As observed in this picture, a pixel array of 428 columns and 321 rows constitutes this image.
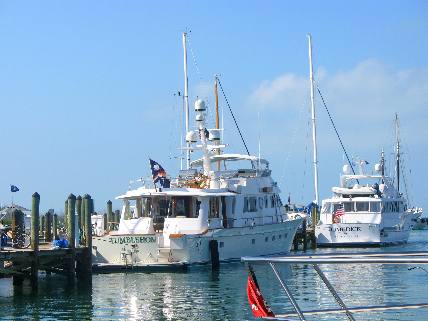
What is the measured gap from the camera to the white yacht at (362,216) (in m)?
49.9

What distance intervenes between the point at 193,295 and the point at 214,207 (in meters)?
9.92

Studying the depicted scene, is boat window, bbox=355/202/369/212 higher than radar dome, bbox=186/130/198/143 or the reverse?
the reverse

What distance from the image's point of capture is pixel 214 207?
3512 cm

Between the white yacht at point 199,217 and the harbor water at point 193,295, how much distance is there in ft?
3.67

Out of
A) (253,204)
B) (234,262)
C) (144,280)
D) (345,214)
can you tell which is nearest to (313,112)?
(345,214)

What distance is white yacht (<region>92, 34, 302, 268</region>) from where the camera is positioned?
107 ft

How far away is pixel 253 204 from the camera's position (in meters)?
37.6

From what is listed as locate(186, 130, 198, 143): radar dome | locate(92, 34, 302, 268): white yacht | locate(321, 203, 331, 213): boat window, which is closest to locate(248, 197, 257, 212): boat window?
locate(92, 34, 302, 268): white yacht

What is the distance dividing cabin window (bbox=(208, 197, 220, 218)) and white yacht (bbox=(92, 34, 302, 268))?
41 mm

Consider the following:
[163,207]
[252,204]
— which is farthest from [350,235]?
[163,207]

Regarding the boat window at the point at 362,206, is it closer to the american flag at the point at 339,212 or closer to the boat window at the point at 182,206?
the american flag at the point at 339,212

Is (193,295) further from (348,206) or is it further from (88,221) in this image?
(348,206)

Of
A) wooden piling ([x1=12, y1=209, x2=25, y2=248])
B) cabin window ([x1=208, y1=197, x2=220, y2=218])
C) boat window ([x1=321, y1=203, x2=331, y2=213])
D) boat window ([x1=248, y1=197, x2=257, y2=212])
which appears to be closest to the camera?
wooden piling ([x1=12, y1=209, x2=25, y2=248])

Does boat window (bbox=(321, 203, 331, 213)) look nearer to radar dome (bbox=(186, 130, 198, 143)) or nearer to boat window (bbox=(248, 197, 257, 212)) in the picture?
boat window (bbox=(248, 197, 257, 212))
